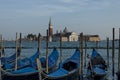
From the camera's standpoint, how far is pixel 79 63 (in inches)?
983

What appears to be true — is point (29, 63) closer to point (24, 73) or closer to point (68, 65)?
point (68, 65)

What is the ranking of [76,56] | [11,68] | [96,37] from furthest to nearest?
[96,37]
[76,56]
[11,68]

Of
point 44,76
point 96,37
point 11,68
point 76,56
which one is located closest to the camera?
point 44,76

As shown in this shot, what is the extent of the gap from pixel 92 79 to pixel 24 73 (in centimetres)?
511

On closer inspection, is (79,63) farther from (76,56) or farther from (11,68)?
(11,68)

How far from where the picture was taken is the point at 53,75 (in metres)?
21.1

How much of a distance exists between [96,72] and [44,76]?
5.96 meters

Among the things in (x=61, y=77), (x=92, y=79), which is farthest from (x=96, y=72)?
(x=61, y=77)

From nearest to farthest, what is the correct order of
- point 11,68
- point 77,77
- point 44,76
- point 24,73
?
point 44,76 → point 24,73 → point 77,77 → point 11,68

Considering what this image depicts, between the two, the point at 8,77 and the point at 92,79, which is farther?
the point at 92,79

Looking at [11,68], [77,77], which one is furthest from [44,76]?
[11,68]

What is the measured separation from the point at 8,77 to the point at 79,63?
198 inches

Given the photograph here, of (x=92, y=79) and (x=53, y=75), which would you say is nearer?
(x=53, y=75)

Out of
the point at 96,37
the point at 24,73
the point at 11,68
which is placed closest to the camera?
the point at 24,73
